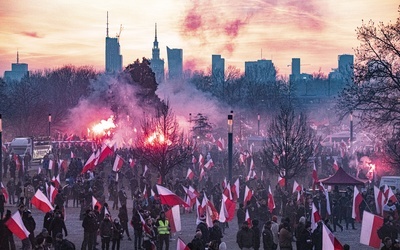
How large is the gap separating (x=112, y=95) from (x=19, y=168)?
2906cm

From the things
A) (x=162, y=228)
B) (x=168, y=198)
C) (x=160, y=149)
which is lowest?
(x=162, y=228)

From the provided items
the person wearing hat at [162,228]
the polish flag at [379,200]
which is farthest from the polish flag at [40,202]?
the polish flag at [379,200]

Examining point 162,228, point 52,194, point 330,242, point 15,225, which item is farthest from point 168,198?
point 330,242

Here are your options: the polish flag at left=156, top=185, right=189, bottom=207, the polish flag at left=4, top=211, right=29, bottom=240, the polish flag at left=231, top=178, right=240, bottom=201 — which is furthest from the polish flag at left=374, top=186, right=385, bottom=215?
the polish flag at left=4, top=211, right=29, bottom=240

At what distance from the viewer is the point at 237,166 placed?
56.6 meters

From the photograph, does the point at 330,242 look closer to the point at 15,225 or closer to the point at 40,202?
the point at 15,225

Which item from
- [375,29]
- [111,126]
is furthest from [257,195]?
[111,126]

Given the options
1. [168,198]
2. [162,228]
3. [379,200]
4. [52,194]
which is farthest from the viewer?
[52,194]

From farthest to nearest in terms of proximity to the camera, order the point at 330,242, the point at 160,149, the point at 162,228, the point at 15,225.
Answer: the point at 160,149
the point at 162,228
the point at 15,225
the point at 330,242

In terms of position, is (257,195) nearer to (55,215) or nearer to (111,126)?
(55,215)

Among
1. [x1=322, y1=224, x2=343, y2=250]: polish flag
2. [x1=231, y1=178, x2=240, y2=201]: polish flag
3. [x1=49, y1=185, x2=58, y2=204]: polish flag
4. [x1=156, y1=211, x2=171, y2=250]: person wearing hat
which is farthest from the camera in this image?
[x1=231, y1=178, x2=240, y2=201]: polish flag

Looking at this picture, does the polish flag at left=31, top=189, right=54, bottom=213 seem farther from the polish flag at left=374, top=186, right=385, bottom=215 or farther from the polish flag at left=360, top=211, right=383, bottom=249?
the polish flag at left=374, top=186, right=385, bottom=215

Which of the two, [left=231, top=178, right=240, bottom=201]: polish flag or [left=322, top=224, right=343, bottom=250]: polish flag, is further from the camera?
[left=231, top=178, right=240, bottom=201]: polish flag

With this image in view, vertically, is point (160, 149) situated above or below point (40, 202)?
above
